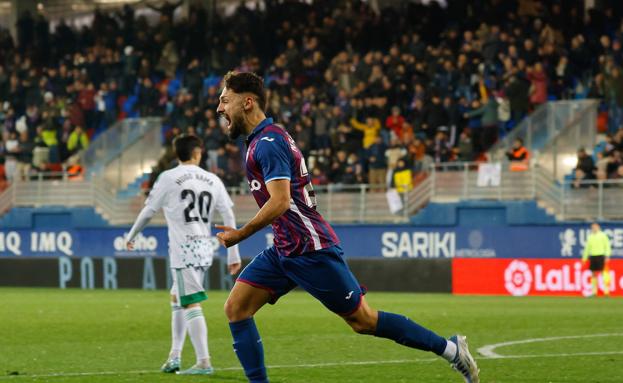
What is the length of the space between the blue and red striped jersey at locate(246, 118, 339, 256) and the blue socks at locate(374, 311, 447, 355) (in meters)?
0.62

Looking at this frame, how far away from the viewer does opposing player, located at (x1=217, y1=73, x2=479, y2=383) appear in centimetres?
824

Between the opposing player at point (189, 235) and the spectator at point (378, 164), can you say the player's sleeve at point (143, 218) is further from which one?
the spectator at point (378, 164)

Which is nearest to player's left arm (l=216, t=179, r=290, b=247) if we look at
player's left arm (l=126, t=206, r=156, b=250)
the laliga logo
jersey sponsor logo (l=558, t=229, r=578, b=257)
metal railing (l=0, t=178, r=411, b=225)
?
player's left arm (l=126, t=206, r=156, b=250)

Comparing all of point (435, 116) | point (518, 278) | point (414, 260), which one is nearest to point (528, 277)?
point (518, 278)

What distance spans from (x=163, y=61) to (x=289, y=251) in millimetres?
32183

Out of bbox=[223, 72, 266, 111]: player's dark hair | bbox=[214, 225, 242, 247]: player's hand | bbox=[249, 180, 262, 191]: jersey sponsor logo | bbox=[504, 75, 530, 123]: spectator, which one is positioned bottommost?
bbox=[214, 225, 242, 247]: player's hand

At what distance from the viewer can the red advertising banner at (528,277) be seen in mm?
27219

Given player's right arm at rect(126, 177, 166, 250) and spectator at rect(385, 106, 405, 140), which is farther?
spectator at rect(385, 106, 405, 140)

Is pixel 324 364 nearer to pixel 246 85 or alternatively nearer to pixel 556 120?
pixel 246 85

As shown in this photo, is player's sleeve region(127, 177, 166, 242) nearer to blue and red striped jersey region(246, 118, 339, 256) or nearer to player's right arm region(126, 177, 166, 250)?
player's right arm region(126, 177, 166, 250)

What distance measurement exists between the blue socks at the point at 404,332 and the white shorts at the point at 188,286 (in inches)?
120

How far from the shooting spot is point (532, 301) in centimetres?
2431

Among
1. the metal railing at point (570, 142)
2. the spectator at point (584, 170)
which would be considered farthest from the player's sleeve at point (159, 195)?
the metal railing at point (570, 142)

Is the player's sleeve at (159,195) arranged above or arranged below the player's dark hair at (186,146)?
below
